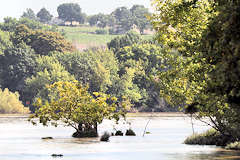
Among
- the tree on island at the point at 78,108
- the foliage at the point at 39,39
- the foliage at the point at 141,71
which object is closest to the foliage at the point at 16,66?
the foliage at the point at 39,39

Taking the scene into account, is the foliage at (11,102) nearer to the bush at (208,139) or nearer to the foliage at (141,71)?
the foliage at (141,71)

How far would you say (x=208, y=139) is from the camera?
154 feet

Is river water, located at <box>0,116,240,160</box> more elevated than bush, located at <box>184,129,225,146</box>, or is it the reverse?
bush, located at <box>184,129,225,146</box>

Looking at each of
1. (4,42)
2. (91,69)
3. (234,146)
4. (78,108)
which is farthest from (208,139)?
(4,42)

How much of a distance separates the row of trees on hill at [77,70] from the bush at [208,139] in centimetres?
8382

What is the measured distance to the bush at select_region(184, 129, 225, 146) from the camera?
45.5 meters

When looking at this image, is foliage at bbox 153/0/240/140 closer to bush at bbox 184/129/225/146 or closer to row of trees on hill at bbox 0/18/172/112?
bush at bbox 184/129/225/146

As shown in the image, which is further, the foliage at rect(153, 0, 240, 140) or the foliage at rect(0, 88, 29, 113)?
the foliage at rect(0, 88, 29, 113)

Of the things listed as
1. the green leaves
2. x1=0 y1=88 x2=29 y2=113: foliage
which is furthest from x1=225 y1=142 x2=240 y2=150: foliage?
x1=0 y1=88 x2=29 y2=113: foliage

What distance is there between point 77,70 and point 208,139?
99.1m

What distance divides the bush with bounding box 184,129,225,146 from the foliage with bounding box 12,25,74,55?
116 metres

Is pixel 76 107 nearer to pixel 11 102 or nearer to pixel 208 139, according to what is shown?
pixel 208 139

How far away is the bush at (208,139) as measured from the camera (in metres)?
45.5

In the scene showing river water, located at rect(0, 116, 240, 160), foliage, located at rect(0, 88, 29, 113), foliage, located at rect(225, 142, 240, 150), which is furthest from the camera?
foliage, located at rect(0, 88, 29, 113)
